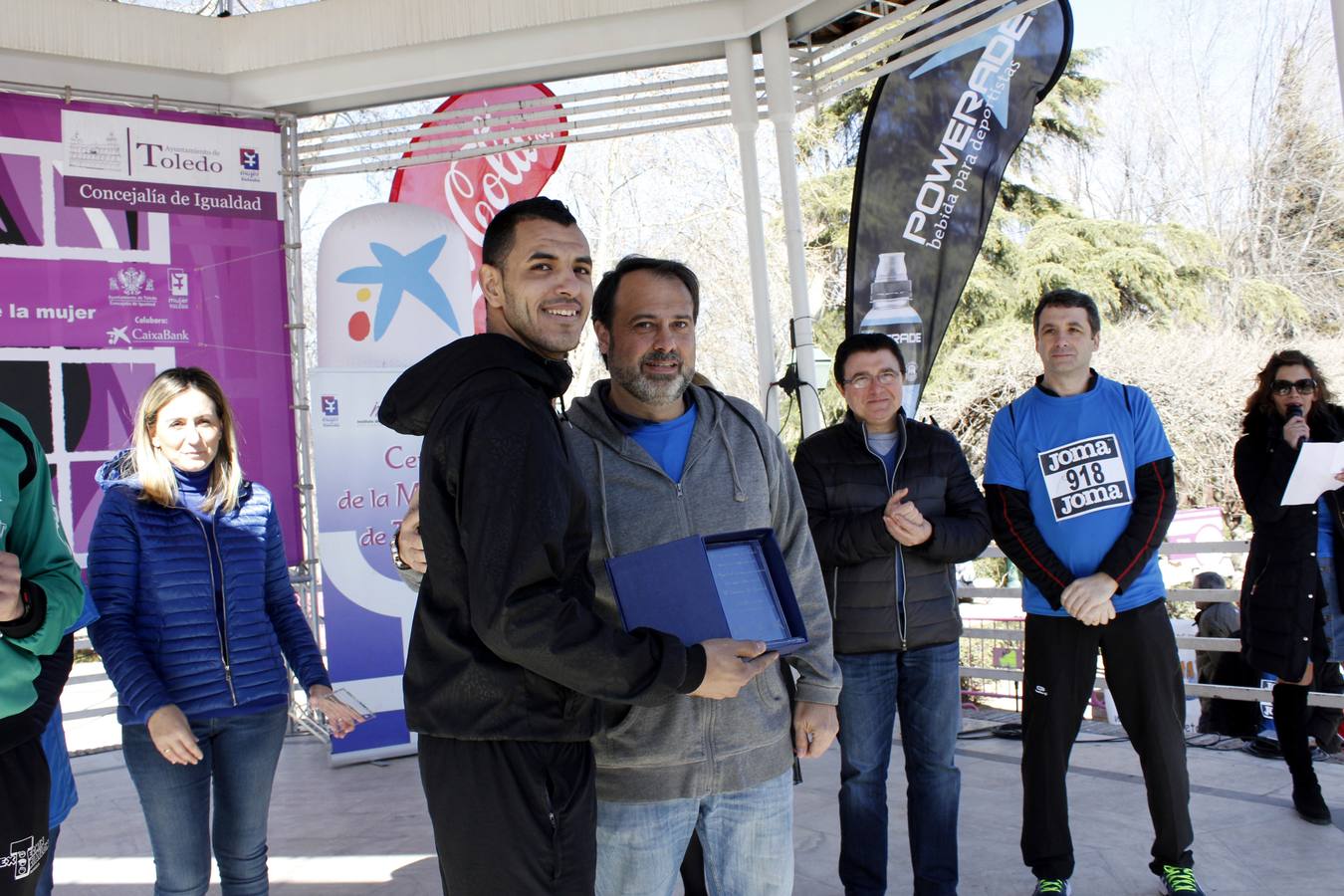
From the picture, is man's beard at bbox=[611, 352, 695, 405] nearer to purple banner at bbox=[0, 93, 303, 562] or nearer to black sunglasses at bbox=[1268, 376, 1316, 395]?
black sunglasses at bbox=[1268, 376, 1316, 395]

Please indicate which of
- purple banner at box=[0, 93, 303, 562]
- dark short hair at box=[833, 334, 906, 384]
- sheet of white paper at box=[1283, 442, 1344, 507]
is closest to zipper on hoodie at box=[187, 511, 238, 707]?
dark short hair at box=[833, 334, 906, 384]

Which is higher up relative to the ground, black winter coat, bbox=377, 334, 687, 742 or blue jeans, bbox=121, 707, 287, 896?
black winter coat, bbox=377, 334, 687, 742

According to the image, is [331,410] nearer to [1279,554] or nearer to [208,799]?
[208,799]

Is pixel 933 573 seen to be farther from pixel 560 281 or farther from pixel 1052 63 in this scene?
pixel 1052 63

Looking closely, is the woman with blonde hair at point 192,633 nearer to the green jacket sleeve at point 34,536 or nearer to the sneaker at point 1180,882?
the green jacket sleeve at point 34,536

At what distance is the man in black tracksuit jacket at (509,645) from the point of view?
160 cm

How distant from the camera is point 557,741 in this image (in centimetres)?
173

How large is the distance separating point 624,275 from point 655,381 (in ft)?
0.84

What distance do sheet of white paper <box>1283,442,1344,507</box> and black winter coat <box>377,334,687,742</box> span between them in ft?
10.3

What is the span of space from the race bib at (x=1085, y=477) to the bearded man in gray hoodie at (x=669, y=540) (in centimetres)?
146

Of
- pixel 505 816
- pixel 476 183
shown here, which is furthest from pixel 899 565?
pixel 476 183

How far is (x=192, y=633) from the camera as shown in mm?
2715

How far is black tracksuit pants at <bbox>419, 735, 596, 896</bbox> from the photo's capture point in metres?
1.66

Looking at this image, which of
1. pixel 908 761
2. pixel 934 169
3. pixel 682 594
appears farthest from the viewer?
pixel 934 169
